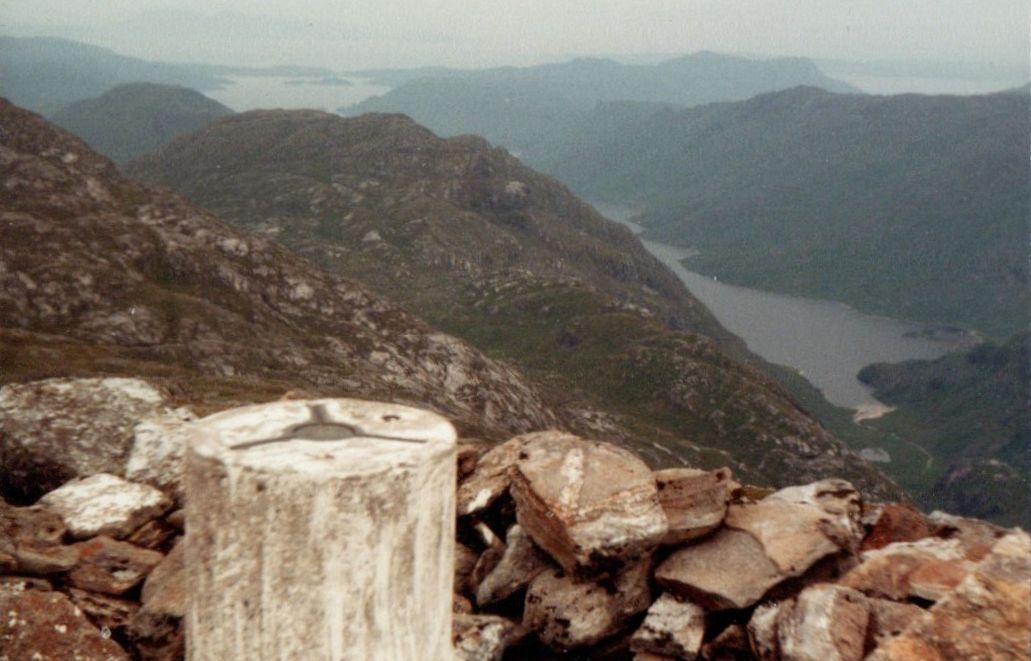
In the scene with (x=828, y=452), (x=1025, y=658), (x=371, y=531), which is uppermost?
(x=371, y=531)

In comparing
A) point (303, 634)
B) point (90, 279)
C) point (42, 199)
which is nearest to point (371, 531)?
point (303, 634)

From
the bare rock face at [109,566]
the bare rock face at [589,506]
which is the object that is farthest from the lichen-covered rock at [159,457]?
the bare rock face at [589,506]

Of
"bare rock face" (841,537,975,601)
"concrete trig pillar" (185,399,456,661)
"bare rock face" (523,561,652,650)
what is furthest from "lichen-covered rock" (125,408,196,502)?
"bare rock face" (841,537,975,601)

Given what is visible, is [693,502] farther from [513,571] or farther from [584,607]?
[513,571]

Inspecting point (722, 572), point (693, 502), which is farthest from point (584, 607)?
point (693, 502)

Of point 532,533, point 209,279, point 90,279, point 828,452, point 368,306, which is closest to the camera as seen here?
point 532,533

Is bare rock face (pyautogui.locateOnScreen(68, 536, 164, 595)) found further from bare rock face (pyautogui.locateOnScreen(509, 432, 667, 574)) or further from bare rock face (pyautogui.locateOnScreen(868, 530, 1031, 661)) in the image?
bare rock face (pyautogui.locateOnScreen(868, 530, 1031, 661))

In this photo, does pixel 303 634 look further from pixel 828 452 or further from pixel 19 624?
pixel 828 452
